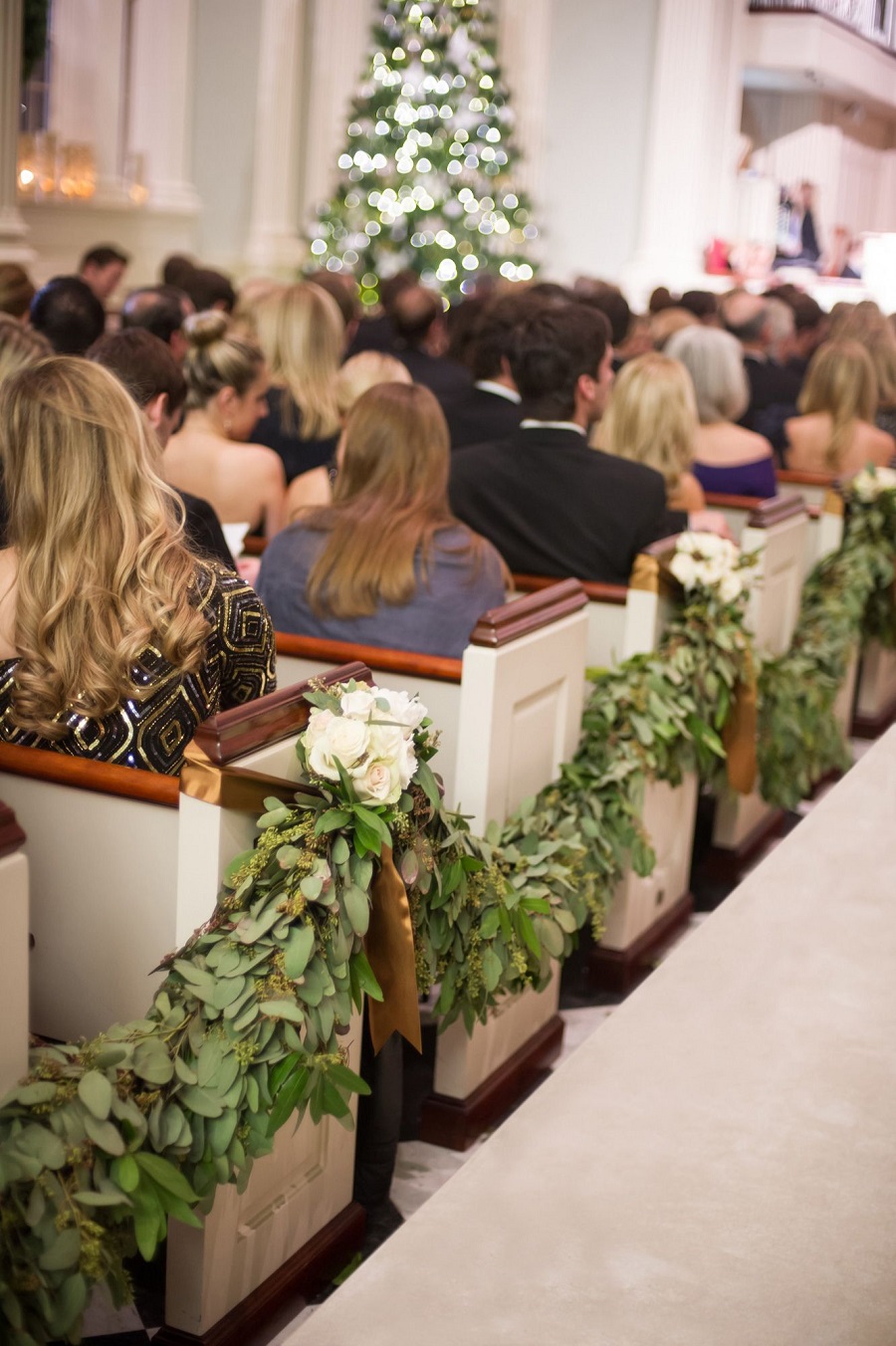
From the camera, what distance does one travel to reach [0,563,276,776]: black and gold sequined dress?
233 cm

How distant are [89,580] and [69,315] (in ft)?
10.7

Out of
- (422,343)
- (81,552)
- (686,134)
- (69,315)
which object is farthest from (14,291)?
(686,134)

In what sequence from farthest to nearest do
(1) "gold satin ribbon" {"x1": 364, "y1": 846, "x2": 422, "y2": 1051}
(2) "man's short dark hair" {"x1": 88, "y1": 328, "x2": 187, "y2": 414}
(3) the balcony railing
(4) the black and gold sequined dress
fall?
(3) the balcony railing → (2) "man's short dark hair" {"x1": 88, "y1": 328, "x2": 187, "y2": 414} → (4) the black and gold sequined dress → (1) "gold satin ribbon" {"x1": 364, "y1": 846, "x2": 422, "y2": 1051}

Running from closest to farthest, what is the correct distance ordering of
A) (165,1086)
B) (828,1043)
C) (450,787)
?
(165,1086) < (828,1043) < (450,787)

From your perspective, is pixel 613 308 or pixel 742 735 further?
pixel 613 308

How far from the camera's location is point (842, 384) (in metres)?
5.81

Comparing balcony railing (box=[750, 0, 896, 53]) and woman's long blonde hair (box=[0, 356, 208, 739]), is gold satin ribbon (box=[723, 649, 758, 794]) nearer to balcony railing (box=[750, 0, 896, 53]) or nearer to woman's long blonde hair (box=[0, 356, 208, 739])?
woman's long blonde hair (box=[0, 356, 208, 739])

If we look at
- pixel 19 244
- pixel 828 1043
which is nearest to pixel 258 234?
pixel 19 244

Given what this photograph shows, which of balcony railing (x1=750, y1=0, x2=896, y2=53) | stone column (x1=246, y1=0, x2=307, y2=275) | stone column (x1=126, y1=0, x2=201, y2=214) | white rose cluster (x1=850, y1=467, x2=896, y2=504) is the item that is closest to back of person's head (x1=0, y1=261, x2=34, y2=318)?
white rose cluster (x1=850, y1=467, x2=896, y2=504)

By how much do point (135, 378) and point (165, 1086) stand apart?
1815 mm

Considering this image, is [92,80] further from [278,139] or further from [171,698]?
[171,698]

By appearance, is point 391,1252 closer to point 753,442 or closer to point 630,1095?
point 630,1095

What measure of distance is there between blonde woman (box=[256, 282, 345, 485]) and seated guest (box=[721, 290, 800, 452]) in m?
1.97

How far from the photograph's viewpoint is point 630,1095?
2145 mm
